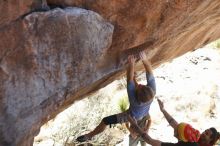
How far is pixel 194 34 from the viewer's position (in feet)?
24.3

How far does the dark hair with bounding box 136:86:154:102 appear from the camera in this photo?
5.49 m

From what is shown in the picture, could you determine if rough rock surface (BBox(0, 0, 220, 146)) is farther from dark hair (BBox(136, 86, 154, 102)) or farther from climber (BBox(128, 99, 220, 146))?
climber (BBox(128, 99, 220, 146))

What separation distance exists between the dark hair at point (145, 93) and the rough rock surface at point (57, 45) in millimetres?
469

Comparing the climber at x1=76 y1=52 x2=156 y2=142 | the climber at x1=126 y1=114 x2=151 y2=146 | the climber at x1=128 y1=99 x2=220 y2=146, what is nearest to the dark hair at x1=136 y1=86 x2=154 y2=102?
the climber at x1=76 y1=52 x2=156 y2=142

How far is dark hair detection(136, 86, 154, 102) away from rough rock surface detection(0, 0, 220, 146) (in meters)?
0.47

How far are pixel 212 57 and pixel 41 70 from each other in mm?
8559

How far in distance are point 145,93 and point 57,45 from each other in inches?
54.2

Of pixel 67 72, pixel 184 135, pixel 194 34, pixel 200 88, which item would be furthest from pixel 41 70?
pixel 200 88

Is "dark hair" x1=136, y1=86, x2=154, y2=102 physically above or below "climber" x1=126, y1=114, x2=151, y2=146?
above

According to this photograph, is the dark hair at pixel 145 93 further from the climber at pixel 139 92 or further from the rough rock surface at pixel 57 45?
the rough rock surface at pixel 57 45

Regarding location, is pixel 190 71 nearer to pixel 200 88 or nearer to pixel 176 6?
pixel 200 88

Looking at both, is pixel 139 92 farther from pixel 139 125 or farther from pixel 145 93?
pixel 139 125

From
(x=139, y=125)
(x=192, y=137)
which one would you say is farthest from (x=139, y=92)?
(x=139, y=125)

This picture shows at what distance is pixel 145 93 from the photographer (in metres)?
5.52
